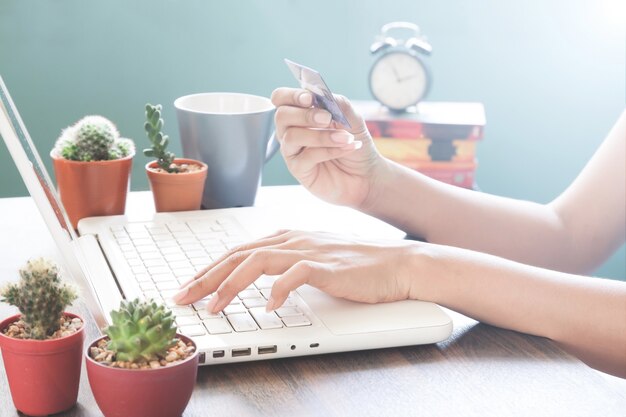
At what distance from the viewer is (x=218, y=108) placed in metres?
1.41

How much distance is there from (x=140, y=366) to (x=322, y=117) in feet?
1.84

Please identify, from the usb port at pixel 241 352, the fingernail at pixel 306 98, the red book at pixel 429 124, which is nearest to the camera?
the usb port at pixel 241 352

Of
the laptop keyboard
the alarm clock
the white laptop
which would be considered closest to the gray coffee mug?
the laptop keyboard

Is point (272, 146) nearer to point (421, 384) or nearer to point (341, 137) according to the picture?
point (341, 137)

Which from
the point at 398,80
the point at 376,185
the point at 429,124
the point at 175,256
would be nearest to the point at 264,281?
the point at 175,256

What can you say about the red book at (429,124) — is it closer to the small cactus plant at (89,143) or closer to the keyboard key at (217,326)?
the small cactus plant at (89,143)

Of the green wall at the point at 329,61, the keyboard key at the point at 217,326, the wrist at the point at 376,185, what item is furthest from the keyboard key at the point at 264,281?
the green wall at the point at 329,61

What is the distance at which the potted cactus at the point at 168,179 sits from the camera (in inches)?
48.1

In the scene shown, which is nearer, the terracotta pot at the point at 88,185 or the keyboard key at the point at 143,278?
the keyboard key at the point at 143,278

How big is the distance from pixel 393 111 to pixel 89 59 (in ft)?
3.17

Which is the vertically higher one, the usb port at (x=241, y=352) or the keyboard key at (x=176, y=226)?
the usb port at (x=241, y=352)

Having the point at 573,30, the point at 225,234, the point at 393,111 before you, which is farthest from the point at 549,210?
the point at 573,30

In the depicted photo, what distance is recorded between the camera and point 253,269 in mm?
877

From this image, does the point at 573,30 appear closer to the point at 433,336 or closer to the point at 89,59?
the point at 89,59
